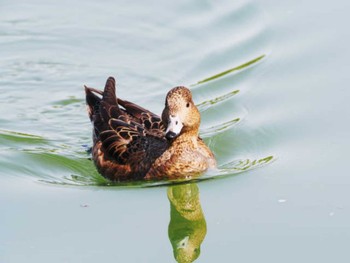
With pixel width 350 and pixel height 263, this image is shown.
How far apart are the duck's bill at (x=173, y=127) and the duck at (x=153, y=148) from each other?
25 millimetres

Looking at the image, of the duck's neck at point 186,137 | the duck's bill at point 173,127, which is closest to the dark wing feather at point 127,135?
the duck's neck at point 186,137

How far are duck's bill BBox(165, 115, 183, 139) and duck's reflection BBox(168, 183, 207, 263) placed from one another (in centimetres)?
62

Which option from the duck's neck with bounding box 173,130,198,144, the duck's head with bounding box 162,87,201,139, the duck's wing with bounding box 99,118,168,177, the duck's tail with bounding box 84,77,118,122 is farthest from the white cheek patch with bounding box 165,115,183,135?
the duck's tail with bounding box 84,77,118,122

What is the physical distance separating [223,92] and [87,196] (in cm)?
325

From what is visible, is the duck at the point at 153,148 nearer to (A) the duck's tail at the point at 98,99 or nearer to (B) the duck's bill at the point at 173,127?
(B) the duck's bill at the point at 173,127

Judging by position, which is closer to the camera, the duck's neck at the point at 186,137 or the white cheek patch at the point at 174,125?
the white cheek patch at the point at 174,125

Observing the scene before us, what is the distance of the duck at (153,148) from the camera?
32.9 ft

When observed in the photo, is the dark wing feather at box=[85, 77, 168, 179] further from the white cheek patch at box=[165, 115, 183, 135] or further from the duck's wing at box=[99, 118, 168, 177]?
the white cheek patch at box=[165, 115, 183, 135]

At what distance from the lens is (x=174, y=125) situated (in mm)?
9625

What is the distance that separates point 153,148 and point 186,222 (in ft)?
3.66

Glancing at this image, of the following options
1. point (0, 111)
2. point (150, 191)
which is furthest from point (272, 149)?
point (0, 111)

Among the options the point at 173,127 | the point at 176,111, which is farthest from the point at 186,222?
the point at 176,111

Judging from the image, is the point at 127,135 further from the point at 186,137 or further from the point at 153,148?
the point at 186,137

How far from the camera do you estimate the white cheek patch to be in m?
9.56
